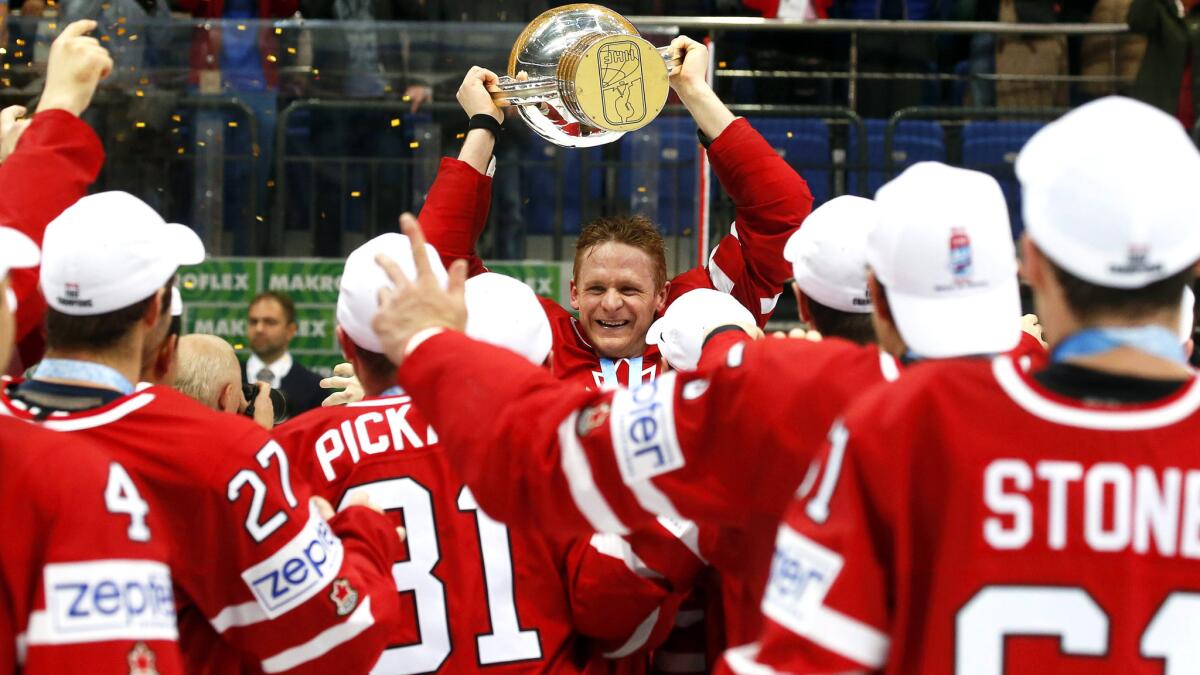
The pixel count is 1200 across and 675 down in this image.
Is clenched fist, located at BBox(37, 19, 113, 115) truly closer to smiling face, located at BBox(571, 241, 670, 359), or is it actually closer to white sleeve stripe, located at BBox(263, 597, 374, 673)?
white sleeve stripe, located at BBox(263, 597, 374, 673)

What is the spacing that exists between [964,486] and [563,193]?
17.7ft

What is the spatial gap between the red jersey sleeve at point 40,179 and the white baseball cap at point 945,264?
4.53ft

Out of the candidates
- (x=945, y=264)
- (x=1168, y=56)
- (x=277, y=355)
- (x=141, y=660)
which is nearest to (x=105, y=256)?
(x=141, y=660)

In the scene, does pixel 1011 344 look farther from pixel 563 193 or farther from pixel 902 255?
pixel 563 193

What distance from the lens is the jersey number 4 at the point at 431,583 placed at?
275 centimetres

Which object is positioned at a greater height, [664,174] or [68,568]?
[664,174]

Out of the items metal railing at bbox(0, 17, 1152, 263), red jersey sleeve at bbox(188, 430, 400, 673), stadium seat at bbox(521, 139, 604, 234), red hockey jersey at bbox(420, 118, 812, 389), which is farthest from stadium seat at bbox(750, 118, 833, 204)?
red jersey sleeve at bbox(188, 430, 400, 673)

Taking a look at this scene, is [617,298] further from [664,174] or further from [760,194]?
[664,174]

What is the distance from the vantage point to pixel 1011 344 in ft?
6.59

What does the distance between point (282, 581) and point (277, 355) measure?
4.62 m

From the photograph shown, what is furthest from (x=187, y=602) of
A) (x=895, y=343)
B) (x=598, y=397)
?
(x=895, y=343)

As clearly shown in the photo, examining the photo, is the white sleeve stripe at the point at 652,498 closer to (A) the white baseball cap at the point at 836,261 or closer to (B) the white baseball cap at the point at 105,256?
(A) the white baseball cap at the point at 836,261

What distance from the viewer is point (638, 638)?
2.91m

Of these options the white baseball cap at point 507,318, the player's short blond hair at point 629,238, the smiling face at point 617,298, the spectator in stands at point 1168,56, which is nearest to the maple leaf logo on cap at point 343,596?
the white baseball cap at point 507,318
